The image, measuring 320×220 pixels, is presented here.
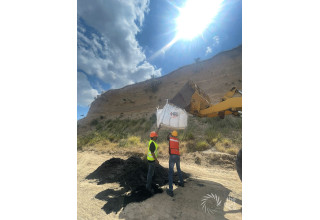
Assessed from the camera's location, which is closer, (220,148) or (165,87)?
(220,148)

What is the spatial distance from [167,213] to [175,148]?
130 cm

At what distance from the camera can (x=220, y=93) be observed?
17578 mm

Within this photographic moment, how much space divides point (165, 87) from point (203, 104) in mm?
21131

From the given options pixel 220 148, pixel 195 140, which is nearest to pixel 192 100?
pixel 220 148

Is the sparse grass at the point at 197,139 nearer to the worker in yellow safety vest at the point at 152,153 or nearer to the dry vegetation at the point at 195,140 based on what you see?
the dry vegetation at the point at 195,140

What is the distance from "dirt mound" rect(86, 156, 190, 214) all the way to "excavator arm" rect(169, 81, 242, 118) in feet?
7.15

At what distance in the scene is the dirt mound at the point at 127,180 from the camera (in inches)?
114

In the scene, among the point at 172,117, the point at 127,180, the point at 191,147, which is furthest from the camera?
the point at 191,147

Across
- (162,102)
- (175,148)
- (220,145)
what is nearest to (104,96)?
(162,102)

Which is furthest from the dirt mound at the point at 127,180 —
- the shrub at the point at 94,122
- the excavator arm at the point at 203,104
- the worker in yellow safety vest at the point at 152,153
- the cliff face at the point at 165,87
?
the shrub at the point at 94,122

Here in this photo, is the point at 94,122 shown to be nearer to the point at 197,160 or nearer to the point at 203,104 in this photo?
the point at 197,160
